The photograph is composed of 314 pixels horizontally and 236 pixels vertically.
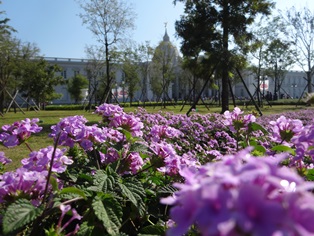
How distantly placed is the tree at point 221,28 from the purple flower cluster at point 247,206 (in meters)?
16.4

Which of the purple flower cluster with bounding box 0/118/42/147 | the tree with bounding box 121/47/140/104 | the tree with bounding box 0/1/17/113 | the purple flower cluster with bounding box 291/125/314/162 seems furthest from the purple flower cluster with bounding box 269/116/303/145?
the tree with bounding box 121/47/140/104

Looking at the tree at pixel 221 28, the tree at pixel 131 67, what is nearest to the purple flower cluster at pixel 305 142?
the tree at pixel 221 28

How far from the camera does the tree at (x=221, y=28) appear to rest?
1681cm

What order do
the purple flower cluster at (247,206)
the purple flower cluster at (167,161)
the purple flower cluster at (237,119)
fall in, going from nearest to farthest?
the purple flower cluster at (247,206) → the purple flower cluster at (167,161) → the purple flower cluster at (237,119)

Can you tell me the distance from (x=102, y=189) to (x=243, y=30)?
1732 centimetres

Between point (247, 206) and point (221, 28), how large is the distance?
18126 mm

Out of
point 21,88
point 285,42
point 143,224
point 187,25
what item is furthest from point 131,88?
point 143,224

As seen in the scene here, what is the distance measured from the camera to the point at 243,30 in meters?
17.4

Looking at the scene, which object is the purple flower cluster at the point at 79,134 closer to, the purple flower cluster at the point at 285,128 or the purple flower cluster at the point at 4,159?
the purple flower cluster at the point at 4,159

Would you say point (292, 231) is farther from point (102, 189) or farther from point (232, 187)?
point (102, 189)

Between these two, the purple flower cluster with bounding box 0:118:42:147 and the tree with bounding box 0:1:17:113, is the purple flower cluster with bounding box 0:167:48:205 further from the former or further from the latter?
the tree with bounding box 0:1:17:113

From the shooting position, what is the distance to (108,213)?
129cm

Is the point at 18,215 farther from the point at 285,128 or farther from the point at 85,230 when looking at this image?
the point at 285,128

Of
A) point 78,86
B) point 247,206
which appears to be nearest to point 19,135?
point 247,206
